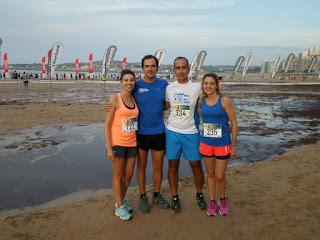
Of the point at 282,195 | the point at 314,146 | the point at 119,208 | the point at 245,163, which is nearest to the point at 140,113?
the point at 119,208

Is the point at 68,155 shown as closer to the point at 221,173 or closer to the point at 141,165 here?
the point at 141,165

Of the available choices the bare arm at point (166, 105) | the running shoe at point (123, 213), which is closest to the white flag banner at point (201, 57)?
the bare arm at point (166, 105)

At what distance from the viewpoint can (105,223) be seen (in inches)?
174

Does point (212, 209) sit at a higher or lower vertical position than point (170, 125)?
lower

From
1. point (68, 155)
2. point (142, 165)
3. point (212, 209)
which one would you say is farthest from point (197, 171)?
point (68, 155)

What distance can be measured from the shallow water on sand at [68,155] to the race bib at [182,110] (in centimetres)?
218

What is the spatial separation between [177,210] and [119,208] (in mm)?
795

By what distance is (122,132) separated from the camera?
4473mm

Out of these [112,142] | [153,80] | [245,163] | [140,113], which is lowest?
[245,163]

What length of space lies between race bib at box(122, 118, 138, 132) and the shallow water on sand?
1976 millimetres

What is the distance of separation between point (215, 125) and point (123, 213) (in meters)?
1.67

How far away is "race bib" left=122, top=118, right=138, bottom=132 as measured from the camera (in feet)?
14.6

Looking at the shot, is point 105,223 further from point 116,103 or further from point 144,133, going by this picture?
point 116,103

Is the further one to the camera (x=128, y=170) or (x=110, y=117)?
(x=128, y=170)
